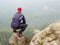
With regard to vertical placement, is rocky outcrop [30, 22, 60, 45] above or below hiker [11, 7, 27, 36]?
below

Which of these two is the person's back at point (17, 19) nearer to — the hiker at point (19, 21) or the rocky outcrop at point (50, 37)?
the hiker at point (19, 21)

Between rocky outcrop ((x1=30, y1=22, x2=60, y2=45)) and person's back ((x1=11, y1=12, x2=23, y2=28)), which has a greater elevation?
person's back ((x1=11, y1=12, x2=23, y2=28))

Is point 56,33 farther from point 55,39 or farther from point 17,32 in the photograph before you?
point 17,32

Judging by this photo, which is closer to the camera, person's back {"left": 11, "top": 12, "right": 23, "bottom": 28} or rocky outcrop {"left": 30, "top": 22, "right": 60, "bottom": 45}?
rocky outcrop {"left": 30, "top": 22, "right": 60, "bottom": 45}

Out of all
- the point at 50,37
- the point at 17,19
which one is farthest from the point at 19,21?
the point at 50,37

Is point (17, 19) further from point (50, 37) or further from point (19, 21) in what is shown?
point (50, 37)

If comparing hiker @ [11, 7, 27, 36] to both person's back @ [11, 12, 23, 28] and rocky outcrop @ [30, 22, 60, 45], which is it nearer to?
person's back @ [11, 12, 23, 28]

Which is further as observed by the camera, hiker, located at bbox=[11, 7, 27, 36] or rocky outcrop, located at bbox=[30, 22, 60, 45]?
→ hiker, located at bbox=[11, 7, 27, 36]

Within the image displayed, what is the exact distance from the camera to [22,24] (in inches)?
586

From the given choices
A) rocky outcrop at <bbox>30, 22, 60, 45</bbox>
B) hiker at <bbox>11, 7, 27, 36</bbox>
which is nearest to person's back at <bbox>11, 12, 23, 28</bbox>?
hiker at <bbox>11, 7, 27, 36</bbox>

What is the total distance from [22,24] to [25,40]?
2025 mm

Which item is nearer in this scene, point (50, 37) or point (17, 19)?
point (50, 37)

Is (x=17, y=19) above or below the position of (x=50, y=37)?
above

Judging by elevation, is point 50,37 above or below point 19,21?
below
